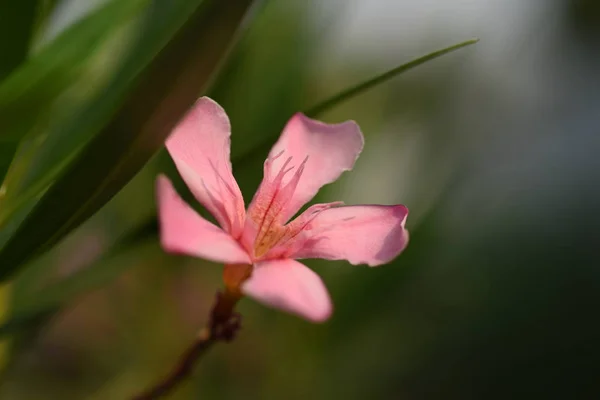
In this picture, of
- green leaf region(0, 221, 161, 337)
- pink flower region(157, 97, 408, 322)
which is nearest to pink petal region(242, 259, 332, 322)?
→ pink flower region(157, 97, 408, 322)

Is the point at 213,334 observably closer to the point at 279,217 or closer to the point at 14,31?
the point at 279,217

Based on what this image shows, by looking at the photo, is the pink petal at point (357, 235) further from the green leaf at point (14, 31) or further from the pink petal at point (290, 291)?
the green leaf at point (14, 31)

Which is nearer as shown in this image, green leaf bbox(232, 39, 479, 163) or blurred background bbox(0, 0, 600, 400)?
green leaf bbox(232, 39, 479, 163)

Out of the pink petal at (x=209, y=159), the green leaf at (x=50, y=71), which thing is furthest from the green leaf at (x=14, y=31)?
the pink petal at (x=209, y=159)

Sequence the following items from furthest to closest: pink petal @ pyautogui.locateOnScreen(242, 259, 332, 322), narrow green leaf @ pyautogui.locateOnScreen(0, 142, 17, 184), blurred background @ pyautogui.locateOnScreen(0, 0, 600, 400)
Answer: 1. blurred background @ pyautogui.locateOnScreen(0, 0, 600, 400)
2. narrow green leaf @ pyautogui.locateOnScreen(0, 142, 17, 184)
3. pink petal @ pyautogui.locateOnScreen(242, 259, 332, 322)

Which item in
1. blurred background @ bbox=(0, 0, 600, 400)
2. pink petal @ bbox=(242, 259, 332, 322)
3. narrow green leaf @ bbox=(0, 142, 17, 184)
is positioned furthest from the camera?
blurred background @ bbox=(0, 0, 600, 400)

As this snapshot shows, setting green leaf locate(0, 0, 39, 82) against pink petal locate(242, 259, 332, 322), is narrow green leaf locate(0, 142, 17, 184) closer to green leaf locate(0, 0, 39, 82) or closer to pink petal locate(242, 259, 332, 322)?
green leaf locate(0, 0, 39, 82)

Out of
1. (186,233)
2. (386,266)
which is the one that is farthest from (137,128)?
(386,266)
